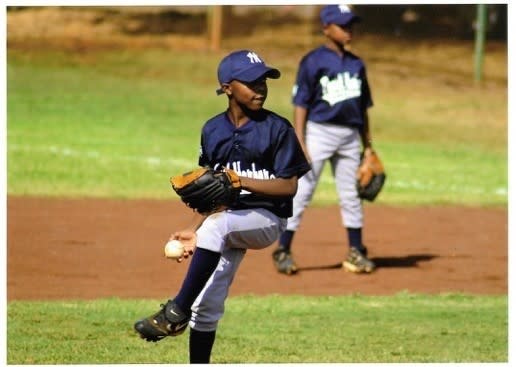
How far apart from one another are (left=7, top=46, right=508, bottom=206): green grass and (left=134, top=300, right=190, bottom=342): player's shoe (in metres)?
8.41

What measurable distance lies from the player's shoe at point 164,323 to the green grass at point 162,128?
8.41 metres

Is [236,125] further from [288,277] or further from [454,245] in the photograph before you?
[454,245]

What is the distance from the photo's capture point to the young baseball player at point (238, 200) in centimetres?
636

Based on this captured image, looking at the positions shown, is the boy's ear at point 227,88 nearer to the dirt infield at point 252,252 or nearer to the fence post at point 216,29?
the dirt infield at point 252,252

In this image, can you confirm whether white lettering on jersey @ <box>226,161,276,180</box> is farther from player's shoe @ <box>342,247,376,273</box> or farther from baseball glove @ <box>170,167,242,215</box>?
player's shoe @ <box>342,247,376,273</box>

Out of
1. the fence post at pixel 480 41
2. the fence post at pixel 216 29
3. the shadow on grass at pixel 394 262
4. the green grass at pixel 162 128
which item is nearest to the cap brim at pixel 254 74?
the shadow on grass at pixel 394 262

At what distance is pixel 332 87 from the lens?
Result: 10.2 meters

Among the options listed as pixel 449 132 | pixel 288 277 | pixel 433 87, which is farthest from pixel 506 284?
pixel 433 87

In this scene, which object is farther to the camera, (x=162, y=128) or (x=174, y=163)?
(x=162, y=128)

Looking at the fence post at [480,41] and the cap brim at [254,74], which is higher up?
the cap brim at [254,74]

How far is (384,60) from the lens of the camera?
2903cm

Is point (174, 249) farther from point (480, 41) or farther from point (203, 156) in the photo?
point (480, 41)

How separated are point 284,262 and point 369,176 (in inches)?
38.2

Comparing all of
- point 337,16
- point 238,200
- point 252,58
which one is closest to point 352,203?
point 337,16
